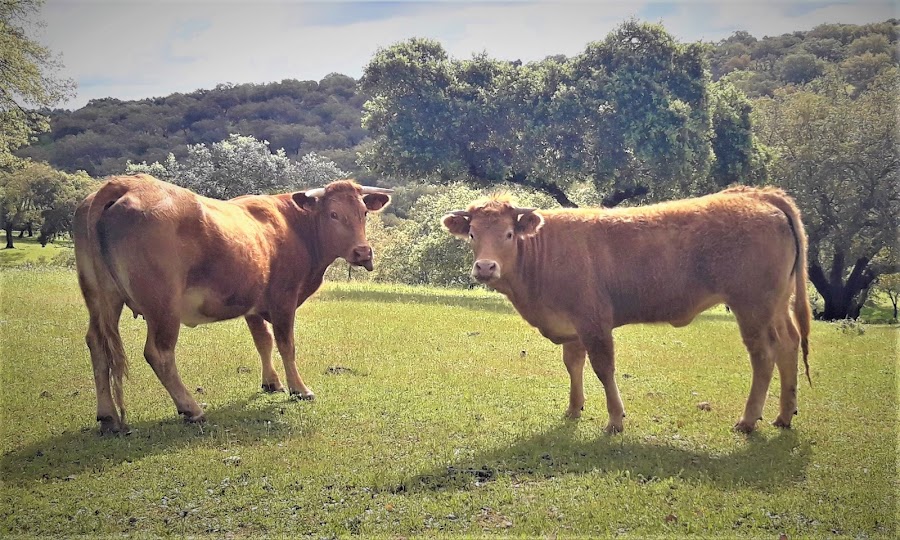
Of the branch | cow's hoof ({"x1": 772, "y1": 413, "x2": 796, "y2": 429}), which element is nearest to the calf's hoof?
cow's hoof ({"x1": 772, "y1": 413, "x2": 796, "y2": 429})

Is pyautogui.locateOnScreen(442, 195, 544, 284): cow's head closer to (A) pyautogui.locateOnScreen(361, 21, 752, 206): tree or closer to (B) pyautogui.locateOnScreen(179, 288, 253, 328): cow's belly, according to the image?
(B) pyautogui.locateOnScreen(179, 288, 253, 328): cow's belly

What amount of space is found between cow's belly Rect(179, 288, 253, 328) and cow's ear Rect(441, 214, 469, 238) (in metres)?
2.79

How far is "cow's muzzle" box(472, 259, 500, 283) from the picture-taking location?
827 cm

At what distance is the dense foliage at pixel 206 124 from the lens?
41.3 m

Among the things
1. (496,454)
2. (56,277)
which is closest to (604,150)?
(56,277)

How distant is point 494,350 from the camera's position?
13.9 meters

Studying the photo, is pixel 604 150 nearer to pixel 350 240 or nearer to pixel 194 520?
pixel 350 240

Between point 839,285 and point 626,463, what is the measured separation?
Result: 3200cm

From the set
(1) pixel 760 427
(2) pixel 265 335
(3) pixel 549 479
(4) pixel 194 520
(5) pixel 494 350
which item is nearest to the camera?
(4) pixel 194 520

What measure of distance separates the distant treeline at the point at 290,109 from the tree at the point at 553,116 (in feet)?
8.66

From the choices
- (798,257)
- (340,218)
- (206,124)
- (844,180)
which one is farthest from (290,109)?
(798,257)

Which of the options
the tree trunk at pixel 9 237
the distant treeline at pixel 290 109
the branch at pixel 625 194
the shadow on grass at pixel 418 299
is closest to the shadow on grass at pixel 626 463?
the shadow on grass at pixel 418 299

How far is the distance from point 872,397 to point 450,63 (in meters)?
20.4

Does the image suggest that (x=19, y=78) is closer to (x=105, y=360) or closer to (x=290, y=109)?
(x=105, y=360)
